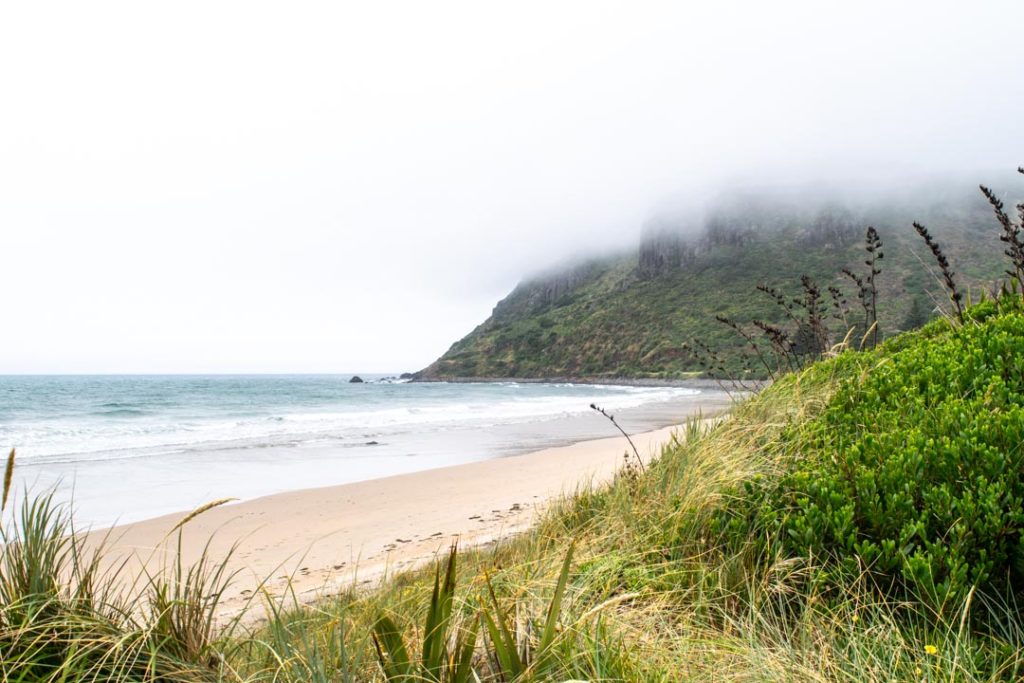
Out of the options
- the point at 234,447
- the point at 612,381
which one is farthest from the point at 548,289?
the point at 234,447

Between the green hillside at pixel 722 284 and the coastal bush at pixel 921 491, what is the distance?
41589 millimetres

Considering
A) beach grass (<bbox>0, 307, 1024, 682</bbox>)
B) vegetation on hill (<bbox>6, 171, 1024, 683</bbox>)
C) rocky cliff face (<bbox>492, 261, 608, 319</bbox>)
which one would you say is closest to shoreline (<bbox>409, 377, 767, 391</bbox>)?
rocky cliff face (<bbox>492, 261, 608, 319</bbox>)

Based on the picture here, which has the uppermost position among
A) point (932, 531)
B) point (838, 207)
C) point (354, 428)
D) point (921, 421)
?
point (838, 207)

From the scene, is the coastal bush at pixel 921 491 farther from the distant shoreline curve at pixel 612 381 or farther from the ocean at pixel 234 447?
the distant shoreline curve at pixel 612 381

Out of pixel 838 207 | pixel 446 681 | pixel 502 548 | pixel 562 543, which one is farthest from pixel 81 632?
pixel 838 207

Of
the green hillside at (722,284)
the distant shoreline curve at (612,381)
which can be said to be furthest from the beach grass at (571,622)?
the distant shoreline curve at (612,381)

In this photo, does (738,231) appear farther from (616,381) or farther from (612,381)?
(616,381)

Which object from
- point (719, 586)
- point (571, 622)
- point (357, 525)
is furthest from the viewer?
point (357, 525)

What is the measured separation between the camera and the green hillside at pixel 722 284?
5691 cm

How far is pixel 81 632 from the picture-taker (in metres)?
2.05

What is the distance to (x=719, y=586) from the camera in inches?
124

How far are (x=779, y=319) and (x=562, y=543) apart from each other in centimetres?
5663

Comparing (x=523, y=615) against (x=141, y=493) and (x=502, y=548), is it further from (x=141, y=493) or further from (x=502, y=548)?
(x=141, y=493)

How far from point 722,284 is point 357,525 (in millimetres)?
71946
